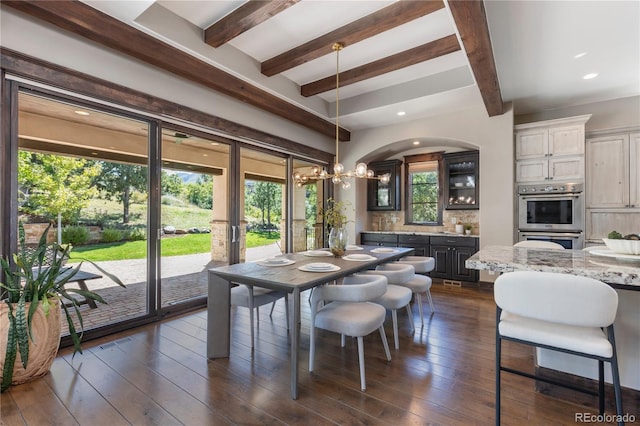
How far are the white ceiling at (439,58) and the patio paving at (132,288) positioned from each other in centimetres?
241

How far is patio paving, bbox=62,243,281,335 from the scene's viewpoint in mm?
3127

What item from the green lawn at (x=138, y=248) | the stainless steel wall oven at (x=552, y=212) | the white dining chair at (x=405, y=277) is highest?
the stainless steel wall oven at (x=552, y=212)

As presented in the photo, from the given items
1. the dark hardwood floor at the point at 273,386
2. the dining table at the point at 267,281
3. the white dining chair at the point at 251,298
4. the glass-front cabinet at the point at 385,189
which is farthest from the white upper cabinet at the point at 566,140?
the white dining chair at the point at 251,298

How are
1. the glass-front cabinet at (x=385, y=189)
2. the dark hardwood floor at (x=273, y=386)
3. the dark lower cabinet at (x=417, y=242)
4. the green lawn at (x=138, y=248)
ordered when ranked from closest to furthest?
the dark hardwood floor at (x=273, y=386), the green lawn at (x=138, y=248), the dark lower cabinet at (x=417, y=242), the glass-front cabinet at (x=385, y=189)

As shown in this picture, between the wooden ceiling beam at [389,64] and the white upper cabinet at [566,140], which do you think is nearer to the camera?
the wooden ceiling beam at [389,64]

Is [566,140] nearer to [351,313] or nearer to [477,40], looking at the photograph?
[477,40]

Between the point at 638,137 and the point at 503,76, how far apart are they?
2.27 metres

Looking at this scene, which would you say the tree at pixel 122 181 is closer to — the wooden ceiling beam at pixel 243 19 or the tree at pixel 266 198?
the tree at pixel 266 198

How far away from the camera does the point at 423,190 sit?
6.10 meters

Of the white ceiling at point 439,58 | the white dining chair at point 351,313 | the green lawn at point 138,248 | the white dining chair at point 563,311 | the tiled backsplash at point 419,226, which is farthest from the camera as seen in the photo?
the tiled backsplash at point 419,226

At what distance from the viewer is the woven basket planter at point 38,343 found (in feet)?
6.75

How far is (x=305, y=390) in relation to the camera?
2061mm

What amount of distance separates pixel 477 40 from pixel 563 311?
2347 millimetres

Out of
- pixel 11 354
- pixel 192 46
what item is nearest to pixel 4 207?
pixel 11 354
